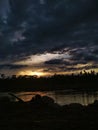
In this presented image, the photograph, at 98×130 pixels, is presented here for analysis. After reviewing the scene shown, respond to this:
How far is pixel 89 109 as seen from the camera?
23.7m

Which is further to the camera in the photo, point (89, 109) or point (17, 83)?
point (17, 83)

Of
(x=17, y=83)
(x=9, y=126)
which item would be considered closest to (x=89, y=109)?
(x=9, y=126)

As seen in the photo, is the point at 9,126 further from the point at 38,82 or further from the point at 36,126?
the point at 38,82

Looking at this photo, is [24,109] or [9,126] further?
[24,109]

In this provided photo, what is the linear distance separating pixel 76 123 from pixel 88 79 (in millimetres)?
169667

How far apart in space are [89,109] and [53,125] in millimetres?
7567

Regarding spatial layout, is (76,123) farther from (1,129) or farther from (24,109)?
(24,109)

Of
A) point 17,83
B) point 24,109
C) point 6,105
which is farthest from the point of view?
point 17,83

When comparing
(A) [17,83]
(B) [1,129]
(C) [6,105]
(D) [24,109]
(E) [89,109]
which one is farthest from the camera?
(A) [17,83]

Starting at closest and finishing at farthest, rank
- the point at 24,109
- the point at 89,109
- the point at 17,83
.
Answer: the point at 89,109 < the point at 24,109 < the point at 17,83

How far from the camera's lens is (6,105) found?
1087 inches

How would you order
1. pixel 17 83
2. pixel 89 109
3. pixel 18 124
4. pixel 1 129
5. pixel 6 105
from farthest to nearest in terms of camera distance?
1. pixel 17 83
2. pixel 6 105
3. pixel 89 109
4. pixel 18 124
5. pixel 1 129

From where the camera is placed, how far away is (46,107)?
1031 inches

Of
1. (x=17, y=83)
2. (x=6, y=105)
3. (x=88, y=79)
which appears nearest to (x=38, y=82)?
(x=17, y=83)
